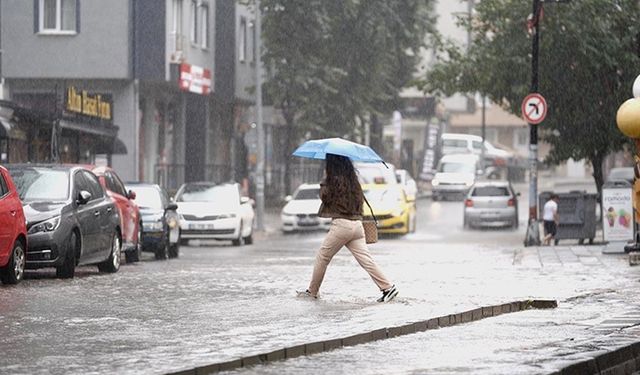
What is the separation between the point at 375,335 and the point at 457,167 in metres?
61.9

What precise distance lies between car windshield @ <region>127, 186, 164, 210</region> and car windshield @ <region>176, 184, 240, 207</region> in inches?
274

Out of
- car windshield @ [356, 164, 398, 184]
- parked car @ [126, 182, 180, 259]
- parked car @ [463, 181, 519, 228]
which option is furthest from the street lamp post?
car windshield @ [356, 164, 398, 184]

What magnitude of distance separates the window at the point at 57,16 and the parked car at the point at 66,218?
83.0ft

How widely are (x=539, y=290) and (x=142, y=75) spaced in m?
31.4

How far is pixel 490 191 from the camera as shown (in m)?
55.2

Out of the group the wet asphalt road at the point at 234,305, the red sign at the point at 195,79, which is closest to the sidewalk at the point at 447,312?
the wet asphalt road at the point at 234,305

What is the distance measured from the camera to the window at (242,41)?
212 feet

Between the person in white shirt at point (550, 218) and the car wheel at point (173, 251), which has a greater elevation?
the person in white shirt at point (550, 218)

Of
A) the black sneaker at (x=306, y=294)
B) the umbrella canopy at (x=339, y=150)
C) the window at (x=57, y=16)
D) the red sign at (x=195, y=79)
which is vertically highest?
the window at (x=57, y=16)

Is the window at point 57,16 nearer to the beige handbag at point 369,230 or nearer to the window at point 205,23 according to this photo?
the window at point 205,23

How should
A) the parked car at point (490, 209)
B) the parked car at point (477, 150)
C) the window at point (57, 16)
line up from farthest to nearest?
the parked car at point (477, 150) → the parked car at point (490, 209) → the window at point (57, 16)

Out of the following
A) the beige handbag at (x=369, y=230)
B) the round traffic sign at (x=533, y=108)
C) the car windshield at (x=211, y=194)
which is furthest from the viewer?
the car windshield at (x=211, y=194)

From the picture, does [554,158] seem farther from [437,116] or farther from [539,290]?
[437,116]

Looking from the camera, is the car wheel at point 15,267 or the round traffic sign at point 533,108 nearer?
the car wheel at point 15,267
